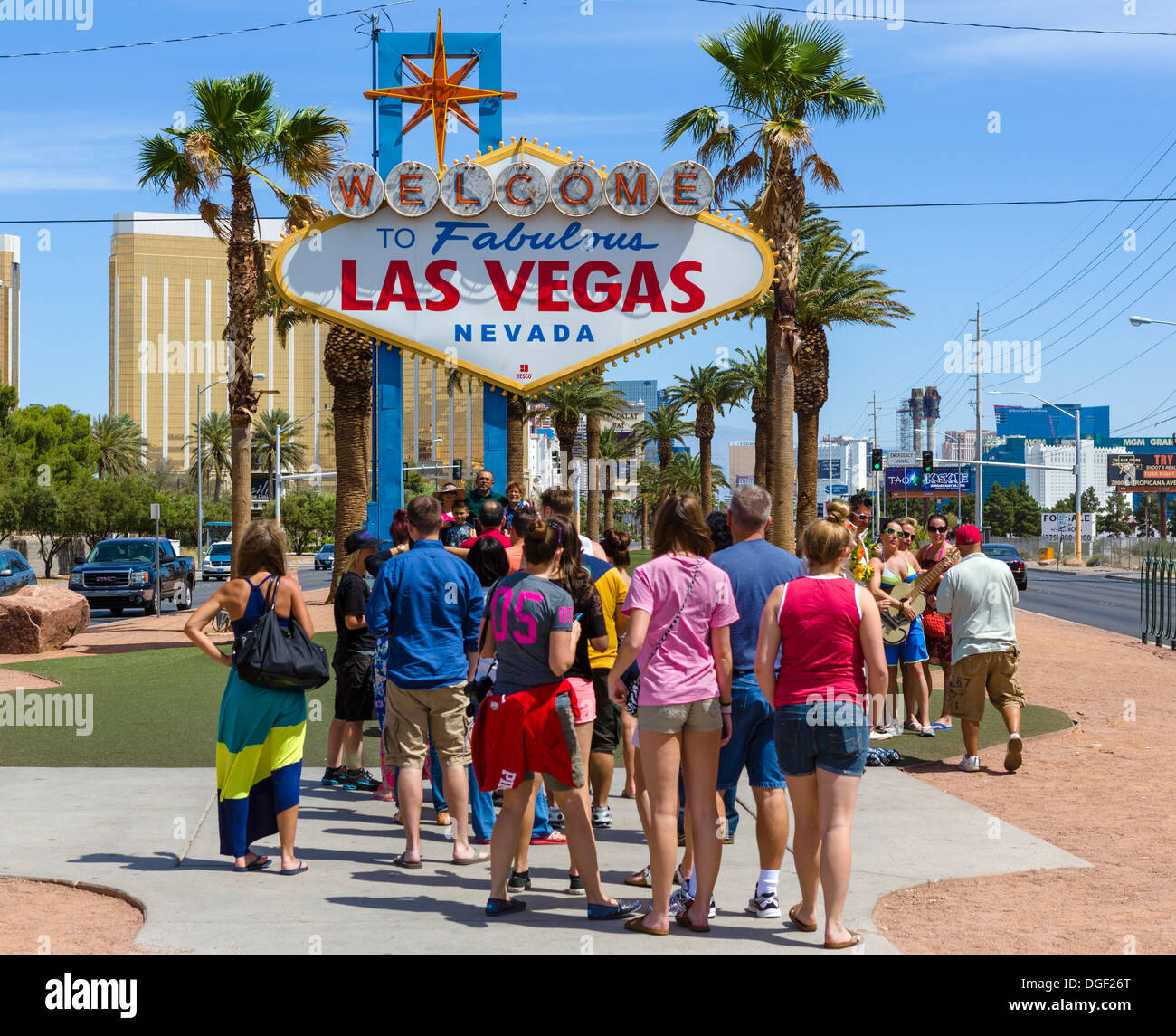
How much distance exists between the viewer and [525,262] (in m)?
12.8

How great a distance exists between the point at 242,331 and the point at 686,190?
40.3 ft

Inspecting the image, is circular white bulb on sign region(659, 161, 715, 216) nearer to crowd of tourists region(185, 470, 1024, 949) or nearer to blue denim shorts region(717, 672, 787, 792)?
crowd of tourists region(185, 470, 1024, 949)

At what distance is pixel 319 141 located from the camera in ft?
73.9

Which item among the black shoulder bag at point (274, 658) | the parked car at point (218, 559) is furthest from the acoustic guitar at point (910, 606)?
the parked car at point (218, 559)

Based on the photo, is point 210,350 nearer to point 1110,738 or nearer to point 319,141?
point 319,141

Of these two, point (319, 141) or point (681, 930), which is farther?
point (319, 141)

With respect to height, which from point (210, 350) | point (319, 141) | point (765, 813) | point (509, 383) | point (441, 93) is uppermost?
point (210, 350)

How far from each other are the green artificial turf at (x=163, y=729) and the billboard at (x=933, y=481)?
124 metres

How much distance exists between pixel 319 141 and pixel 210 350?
478 ft

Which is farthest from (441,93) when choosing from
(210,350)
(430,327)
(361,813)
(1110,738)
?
Answer: (210,350)

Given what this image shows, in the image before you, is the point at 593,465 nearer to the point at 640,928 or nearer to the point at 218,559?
the point at 218,559

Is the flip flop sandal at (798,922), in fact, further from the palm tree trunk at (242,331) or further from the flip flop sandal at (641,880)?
the palm tree trunk at (242,331)

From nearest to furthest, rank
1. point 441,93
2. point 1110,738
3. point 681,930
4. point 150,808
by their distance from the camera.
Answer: point 681,930 < point 150,808 < point 1110,738 < point 441,93
